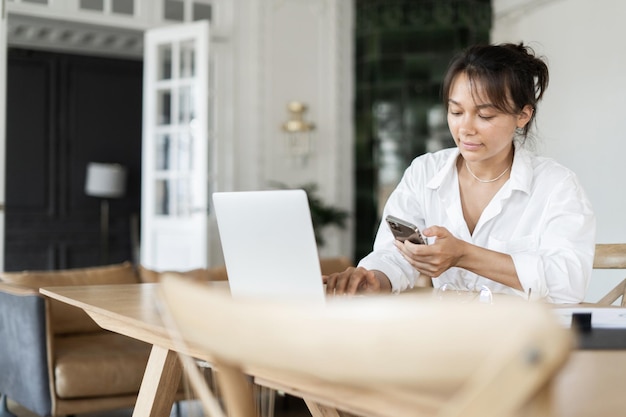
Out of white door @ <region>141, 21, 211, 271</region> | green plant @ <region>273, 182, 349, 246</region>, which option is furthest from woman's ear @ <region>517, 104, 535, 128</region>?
green plant @ <region>273, 182, 349, 246</region>

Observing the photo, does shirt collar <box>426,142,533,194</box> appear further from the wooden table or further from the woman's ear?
the wooden table

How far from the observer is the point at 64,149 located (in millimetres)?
9031

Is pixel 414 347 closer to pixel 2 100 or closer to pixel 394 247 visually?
pixel 394 247

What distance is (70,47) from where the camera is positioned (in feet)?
29.5

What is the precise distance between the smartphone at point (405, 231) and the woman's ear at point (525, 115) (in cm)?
54

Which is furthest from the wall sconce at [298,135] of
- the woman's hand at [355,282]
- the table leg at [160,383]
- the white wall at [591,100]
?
the table leg at [160,383]

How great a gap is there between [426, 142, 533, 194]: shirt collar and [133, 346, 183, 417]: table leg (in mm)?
876

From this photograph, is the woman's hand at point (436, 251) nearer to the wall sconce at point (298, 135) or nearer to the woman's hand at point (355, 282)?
the woman's hand at point (355, 282)

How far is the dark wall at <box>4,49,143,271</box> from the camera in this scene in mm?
8789

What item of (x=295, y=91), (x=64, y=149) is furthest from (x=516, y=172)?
(x=64, y=149)

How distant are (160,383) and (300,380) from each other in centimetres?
105

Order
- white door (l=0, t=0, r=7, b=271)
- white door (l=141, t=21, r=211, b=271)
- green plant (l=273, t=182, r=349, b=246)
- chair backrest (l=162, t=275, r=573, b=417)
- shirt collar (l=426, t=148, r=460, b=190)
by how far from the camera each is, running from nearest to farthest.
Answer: chair backrest (l=162, t=275, r=573, b=417) → shirt collar (l=426, t=148, r=460, b=190) → white door (l=0, t=0, r=7, b=271) → white door (l=141, t=21, r=211, b=271) → green plant (l=273, t=182, r=349, b=246)

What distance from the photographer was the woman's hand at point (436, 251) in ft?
5.58

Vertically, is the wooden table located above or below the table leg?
above
